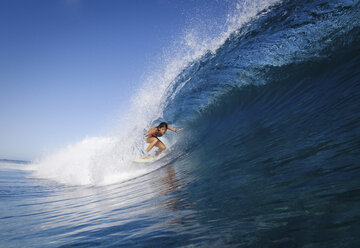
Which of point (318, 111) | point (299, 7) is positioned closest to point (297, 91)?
point (318, 111)

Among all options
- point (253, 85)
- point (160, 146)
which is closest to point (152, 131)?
point (160, 146)

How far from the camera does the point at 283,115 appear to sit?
4453 mm

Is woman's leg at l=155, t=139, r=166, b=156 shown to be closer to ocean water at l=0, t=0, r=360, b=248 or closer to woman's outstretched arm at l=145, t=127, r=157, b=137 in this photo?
woman's outstretched arm at l=145, t=127, r=157, b=137

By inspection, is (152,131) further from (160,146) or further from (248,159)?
(248,159)

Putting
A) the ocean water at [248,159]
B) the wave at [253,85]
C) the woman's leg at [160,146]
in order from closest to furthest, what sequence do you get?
the ocean water at [248,159] < the wave at [253,85] < the woman's leg at [160,146]

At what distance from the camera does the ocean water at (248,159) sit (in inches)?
50.3

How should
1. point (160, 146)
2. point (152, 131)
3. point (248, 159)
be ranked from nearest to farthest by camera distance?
point (248, 159), point (152, 131), point (160, 146)

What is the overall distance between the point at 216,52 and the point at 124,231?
313 inches

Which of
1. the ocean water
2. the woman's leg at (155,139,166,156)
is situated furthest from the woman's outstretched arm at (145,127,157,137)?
the ocean water

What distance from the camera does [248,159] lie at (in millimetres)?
3143

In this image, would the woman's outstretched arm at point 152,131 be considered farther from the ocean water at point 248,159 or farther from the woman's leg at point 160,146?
the ocean water at point 248,159

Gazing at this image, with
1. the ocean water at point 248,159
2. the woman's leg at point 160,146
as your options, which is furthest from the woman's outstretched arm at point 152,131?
the ocean water at point 248,159

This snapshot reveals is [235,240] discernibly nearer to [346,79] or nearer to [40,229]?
[40,229]

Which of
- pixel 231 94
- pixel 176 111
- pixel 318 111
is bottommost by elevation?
pixel 318 111
